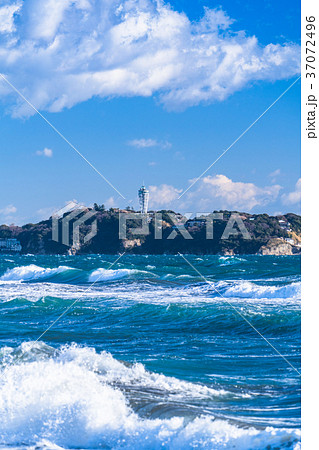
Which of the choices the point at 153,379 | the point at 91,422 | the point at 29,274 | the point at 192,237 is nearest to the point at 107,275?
the point at 29,274

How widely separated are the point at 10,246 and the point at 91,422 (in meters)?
94.9

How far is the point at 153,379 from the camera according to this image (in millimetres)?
7816

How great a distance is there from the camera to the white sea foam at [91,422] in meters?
5.43

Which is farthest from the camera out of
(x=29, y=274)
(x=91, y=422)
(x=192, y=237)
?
(x=192, y=237)

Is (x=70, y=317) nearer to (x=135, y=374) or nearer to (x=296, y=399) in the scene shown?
(x=135, y=374)

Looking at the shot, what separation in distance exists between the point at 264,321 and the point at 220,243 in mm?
58733

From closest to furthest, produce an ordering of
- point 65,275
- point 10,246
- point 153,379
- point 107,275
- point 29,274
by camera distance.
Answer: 1. point 153,379
2. point 107,275
3. point 65,275
4. point 29,274
5. point 10,246

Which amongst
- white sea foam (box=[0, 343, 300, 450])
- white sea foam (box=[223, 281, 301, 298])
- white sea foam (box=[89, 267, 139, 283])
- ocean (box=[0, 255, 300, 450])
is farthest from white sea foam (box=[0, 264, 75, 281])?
white sea foam (box=[0, 343, 300, 450])

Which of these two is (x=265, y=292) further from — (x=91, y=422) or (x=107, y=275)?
(x=107, y=275)

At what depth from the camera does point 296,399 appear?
22.2ft

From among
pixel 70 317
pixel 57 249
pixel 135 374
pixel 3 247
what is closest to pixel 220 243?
pixel 57 249

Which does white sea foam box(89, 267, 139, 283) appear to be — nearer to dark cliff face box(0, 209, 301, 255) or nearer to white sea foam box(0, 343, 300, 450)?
white sea foam box(0, 343, 300, 450)

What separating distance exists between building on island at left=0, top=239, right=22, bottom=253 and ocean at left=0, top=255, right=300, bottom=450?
82.6 m

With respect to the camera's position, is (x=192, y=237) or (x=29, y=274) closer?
(x=29, y=274)
